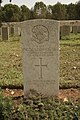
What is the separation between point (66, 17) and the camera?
51.2 meters

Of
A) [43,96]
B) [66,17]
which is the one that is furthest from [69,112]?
[66,17]

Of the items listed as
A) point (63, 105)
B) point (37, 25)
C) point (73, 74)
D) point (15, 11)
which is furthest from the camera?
point (15, 11)

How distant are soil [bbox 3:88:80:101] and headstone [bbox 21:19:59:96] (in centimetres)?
30

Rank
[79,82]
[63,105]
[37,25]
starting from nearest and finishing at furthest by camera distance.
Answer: [63,105] < [37,25] < [79,82]

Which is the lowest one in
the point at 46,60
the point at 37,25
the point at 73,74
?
the point at 73,74

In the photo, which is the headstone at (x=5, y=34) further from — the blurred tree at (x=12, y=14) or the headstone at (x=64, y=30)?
the blurred tree at (x=12, y=14)

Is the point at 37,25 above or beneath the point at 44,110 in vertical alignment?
above

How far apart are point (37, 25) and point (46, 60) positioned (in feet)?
2.15

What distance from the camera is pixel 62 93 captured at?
663 cm

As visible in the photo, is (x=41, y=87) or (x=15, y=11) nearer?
(x=41, y=87)

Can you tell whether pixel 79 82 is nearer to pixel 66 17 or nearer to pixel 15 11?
pixel 15 11

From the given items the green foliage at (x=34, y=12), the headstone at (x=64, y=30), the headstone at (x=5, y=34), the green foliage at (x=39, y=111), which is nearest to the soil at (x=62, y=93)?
the green foliage at (x=39, y=111)

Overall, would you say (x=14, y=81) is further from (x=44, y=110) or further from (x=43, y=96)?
(x=44, y=110)

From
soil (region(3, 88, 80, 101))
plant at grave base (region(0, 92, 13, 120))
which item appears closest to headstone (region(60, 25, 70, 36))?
soil (region(3, 88, 80, 101))
